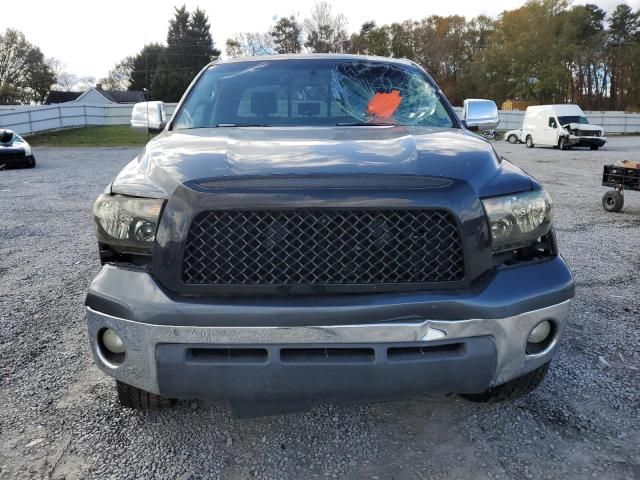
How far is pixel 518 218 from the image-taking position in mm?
2135

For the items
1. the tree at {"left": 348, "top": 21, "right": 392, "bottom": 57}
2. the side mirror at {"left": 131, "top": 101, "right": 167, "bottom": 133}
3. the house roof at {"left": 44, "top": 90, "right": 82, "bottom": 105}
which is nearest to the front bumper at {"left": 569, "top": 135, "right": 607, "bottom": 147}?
the side mirror at {"left": 131, "top": 101, "right": 167, "bottom": 133}

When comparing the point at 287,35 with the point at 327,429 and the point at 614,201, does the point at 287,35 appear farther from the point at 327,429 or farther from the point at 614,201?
the point at 327,429

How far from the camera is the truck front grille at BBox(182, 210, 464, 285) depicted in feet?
6.31

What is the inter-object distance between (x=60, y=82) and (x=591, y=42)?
61.1 meters

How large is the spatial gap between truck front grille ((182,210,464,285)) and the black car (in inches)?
579

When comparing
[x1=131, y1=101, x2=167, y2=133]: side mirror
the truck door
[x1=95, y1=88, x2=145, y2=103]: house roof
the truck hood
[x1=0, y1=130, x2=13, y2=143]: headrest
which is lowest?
the truck door

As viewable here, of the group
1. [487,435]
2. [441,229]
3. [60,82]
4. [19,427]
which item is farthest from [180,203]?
[60,82]

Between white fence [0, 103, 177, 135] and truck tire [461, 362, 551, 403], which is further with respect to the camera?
white fence [0, 103, 177, 135]

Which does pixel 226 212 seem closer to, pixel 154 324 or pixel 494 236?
Result: pixel 154 324

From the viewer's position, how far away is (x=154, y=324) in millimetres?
1900

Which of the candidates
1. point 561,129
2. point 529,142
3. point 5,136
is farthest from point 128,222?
point 529,142

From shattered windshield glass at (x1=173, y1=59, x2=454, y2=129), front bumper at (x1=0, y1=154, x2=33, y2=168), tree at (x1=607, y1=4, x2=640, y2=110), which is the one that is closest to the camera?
shattered windshield glass at (x1=173, y1=59, x2=454, y2=129)

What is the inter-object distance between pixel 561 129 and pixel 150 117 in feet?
79.7

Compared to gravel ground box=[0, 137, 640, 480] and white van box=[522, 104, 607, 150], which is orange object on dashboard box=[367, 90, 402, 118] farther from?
white van box=[522, 104, 607, 150]
